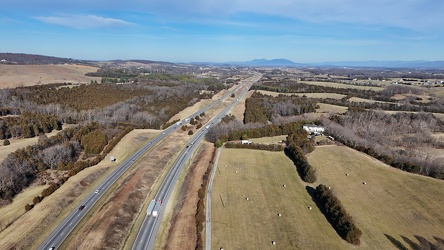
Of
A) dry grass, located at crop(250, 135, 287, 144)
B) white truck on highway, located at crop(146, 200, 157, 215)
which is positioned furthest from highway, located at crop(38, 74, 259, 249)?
dry grass, located at crop(250, 135, 287, 144)

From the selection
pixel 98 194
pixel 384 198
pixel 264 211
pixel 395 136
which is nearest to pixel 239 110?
pixel 395 136

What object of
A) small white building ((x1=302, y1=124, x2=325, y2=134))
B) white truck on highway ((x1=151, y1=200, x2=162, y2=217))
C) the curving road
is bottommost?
white truck on highway ((x1=151, y1=200, x2=162, y2=217))

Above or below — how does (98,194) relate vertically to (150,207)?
below

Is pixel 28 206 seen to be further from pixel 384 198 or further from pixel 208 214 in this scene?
pixel 384 198

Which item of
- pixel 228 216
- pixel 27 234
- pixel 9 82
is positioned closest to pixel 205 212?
pixel 228 216

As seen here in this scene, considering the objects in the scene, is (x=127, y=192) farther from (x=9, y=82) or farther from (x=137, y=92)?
(x=9, y=82)

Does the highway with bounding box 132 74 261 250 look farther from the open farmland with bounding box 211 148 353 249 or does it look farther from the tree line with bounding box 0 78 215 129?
the tree line with bounding box 0 78 215 129
